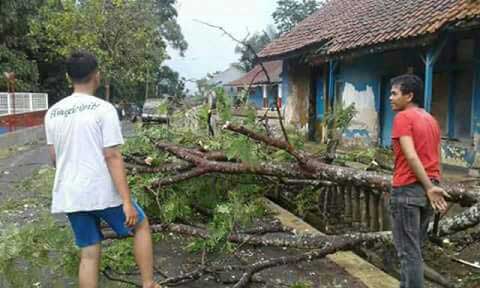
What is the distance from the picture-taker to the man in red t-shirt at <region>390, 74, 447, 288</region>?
3.27 meters

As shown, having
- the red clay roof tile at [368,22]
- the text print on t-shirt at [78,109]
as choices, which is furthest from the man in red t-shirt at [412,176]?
the red clay roof tile at [368,22]

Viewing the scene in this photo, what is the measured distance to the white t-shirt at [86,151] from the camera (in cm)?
311

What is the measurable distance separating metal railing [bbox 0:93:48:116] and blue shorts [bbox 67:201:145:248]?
54.1 feet

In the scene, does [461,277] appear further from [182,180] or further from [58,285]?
[58,285]

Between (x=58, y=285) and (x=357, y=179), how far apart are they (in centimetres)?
274

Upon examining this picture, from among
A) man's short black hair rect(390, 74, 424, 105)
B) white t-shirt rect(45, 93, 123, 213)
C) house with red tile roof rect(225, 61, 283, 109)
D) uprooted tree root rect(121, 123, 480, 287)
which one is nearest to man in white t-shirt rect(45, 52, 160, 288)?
white t-shirt rect(45, 93, 123, 213)

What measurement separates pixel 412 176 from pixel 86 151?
2.14 meters

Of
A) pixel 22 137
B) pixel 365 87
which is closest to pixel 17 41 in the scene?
pixel 22 137

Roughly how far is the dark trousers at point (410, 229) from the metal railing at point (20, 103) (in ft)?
57.4

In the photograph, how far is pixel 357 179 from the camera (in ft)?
14.5

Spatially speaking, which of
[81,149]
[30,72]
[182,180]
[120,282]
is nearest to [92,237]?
[81,149]

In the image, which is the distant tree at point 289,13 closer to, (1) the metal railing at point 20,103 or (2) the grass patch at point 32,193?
(1) the metal railing at point 20,103

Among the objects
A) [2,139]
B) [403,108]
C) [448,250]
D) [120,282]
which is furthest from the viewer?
[2,139]

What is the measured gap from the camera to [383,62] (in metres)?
13.3
